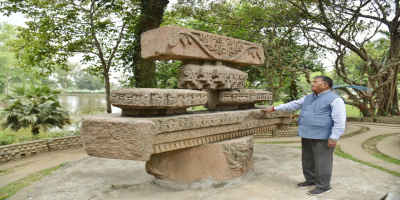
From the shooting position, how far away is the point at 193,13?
10.5m

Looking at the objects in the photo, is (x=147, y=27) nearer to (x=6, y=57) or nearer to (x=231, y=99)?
(x=231, y=99)

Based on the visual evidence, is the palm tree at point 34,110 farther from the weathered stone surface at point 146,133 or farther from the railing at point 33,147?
the weathered stone surface at point 146,133

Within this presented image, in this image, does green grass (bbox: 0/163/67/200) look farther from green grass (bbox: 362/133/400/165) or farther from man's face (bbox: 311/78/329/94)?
green grass (bbox: 362/133/400/165)

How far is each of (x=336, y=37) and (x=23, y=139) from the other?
12.1m

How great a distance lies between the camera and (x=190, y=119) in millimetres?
3188

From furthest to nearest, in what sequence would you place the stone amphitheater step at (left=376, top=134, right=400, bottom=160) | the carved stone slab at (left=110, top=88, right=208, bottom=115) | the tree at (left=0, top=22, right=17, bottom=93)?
the tree at (left=0, top=22, right=17, bottom=93) < the stone amphitheater step at (left=376, top=134, right=400, bottom=160) < the carved stone slab at (left=110, top=88, right=208, bottom=115)

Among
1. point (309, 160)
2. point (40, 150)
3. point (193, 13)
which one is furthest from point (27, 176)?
point (193, 13)

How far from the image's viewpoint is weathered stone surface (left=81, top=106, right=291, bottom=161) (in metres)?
2.69

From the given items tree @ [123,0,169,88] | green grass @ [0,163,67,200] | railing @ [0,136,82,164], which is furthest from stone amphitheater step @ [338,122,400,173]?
railing @ [0,136,82,164]

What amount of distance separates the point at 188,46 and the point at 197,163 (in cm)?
A: 156

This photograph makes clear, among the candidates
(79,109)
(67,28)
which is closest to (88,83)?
(79,109)

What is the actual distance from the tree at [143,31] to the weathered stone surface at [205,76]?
4551mm

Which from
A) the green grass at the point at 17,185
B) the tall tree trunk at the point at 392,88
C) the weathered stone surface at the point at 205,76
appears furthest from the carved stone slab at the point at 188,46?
the tall tree trunk at the point at 392,88

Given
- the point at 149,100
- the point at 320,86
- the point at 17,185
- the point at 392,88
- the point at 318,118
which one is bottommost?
the point at 17,185
